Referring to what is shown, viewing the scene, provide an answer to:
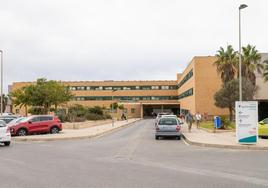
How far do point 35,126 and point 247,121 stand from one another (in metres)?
17.3

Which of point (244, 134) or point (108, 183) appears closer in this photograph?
point (108, 183)

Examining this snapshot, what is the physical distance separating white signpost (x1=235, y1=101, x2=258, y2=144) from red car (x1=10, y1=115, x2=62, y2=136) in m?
16.7

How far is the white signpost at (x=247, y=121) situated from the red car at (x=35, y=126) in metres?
16.7

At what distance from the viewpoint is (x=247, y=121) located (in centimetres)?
2144

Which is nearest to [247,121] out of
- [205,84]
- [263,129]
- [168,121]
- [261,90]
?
[263,129]

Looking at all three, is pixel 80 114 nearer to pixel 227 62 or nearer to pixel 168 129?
pixel 227 62

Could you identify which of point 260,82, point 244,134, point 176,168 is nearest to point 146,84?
point 260,82

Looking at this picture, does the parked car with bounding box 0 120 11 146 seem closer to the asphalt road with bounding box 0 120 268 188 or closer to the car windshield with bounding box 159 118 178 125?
the asphalt road with bounding box 0 120 268 188

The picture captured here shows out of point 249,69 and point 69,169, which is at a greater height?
point 249,69

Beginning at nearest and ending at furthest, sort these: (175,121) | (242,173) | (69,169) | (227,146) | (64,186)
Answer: (64,186)
(242,173)
(69,169)
(227,146)
(175,121)

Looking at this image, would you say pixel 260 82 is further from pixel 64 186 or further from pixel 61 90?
pixel 64 186

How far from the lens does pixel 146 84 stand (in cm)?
11131

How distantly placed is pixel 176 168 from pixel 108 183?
356 cm

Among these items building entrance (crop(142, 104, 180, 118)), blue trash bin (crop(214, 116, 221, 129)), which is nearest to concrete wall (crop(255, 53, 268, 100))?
blue trash bin (crop(214, 116, 221, 129))
